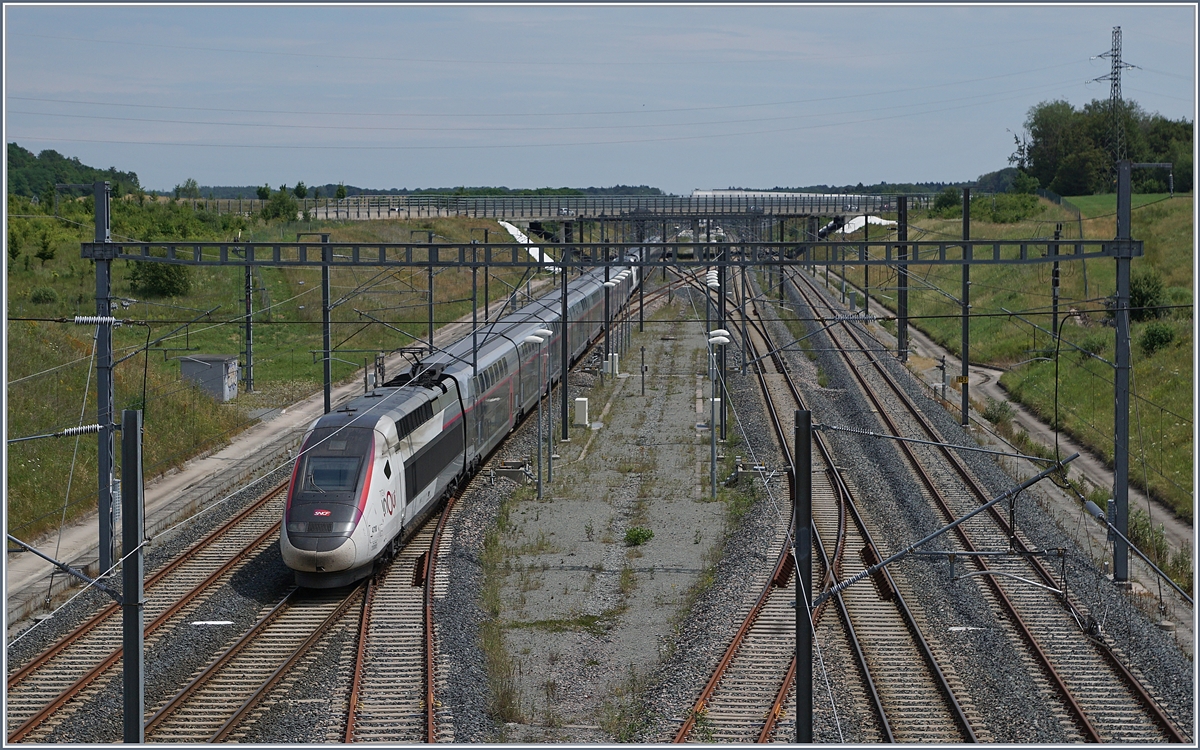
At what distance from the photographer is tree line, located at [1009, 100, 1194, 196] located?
83.1 metres

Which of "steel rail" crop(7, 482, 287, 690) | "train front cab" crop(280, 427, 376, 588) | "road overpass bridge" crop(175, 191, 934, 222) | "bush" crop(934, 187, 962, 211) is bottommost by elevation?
"steel rail" crop(7, 482, 287, 690)

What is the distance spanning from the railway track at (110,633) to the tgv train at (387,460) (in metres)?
1.98

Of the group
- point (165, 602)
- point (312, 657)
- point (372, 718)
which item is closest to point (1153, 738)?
point (372, 718)

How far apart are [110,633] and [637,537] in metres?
9.72

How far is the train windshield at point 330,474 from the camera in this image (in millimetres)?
18422

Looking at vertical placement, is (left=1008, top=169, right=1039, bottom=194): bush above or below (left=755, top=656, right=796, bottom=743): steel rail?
above

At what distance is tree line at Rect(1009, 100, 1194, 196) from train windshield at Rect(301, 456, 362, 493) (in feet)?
219

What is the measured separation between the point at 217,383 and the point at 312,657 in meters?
22.9

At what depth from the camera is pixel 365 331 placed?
169 feet

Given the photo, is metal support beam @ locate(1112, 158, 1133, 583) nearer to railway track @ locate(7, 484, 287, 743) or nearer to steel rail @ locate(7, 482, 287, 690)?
railway track @ locate(7, 484, 287, 743)

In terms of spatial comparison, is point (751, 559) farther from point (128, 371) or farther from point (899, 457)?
point (128, 371)

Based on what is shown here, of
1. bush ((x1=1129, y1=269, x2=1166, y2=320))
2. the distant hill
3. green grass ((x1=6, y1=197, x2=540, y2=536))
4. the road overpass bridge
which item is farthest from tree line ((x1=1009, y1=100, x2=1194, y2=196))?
the distant hill

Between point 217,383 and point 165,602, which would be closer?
point 165,602

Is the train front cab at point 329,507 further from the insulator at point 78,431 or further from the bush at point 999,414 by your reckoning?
the bush at point 999,414
